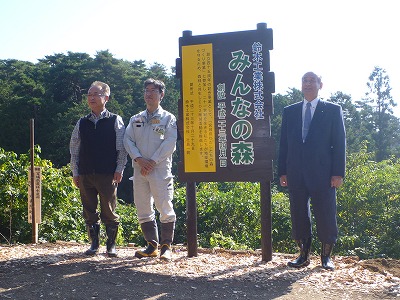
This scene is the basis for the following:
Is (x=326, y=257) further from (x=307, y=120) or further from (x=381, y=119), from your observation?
(x=381, y=119)

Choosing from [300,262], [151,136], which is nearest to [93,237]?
[151,136]

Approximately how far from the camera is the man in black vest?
504cm

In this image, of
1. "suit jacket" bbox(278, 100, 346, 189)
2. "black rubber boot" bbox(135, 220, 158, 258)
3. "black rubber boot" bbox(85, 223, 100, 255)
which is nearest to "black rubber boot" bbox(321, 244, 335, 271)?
"suit jacket" bbox(278, 100, 346, 189)

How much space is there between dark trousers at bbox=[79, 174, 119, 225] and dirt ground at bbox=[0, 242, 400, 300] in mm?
409

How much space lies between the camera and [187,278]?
4414mm

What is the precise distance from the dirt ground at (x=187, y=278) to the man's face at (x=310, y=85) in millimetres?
1631

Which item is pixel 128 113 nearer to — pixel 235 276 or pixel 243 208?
pixel 243 208

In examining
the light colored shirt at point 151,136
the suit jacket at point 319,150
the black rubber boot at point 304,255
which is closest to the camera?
the suit jacket at point 319,150

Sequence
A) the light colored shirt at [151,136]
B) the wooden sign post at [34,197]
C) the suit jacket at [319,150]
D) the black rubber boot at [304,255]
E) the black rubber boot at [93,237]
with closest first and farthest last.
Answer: the suit jacket at [319,150], the black rubber boot at [304,255], the light colored shirt at [151,136], the black rubber boot at [93,237], the wooden sign post at [34,197]

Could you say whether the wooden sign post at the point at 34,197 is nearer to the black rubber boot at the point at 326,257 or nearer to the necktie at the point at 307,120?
the necktie at the point at 307,120

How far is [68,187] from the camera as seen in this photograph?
852 centimetres

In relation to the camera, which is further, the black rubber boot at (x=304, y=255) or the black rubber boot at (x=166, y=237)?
the black rubber boot at (x=166, y=237)

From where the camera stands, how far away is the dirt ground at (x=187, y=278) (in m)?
3.95

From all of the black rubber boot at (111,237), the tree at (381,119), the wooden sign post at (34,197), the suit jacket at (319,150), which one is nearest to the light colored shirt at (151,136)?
the black rubber boot at (111,237)
